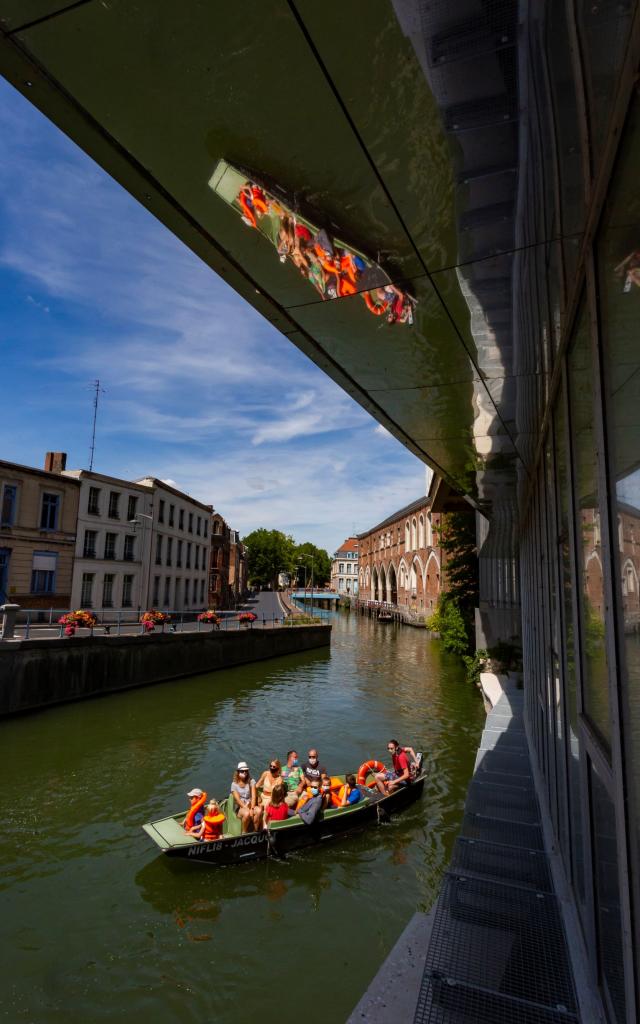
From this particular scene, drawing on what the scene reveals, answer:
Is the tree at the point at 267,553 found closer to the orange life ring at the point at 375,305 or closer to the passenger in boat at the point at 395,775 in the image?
the passenger in boat at the point at 395,775

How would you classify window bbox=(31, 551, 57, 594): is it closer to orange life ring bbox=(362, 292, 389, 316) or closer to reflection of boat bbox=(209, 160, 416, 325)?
orange life ring bbox=(362, 292, 389, 316)

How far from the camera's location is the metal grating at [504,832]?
20.1ft

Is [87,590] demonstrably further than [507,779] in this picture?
Yes

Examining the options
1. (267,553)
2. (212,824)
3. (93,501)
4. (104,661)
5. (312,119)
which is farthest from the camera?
(267,553)

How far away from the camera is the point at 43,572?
1143 inches

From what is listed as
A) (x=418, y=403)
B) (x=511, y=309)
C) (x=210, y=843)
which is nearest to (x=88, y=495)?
(x=210, y=843)

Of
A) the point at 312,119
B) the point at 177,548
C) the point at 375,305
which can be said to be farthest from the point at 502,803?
the point at 177,548

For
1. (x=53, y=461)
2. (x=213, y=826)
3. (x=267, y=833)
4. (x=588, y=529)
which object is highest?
(x=53, y=461)

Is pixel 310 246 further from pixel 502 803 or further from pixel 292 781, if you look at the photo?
pixel 292 781

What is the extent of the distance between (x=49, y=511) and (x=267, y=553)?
7725 centimetres

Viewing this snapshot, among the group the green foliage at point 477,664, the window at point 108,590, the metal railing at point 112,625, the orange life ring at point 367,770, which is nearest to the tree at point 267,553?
the metal railing at point 112,625

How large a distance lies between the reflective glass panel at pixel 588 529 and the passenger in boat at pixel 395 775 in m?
8.80

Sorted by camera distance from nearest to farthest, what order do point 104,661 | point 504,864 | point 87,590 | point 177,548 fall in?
point 504,864 → point 104,661 → point 87,590 → point 177,548

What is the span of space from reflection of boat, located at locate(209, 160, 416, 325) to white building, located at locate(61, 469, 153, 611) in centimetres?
2979
